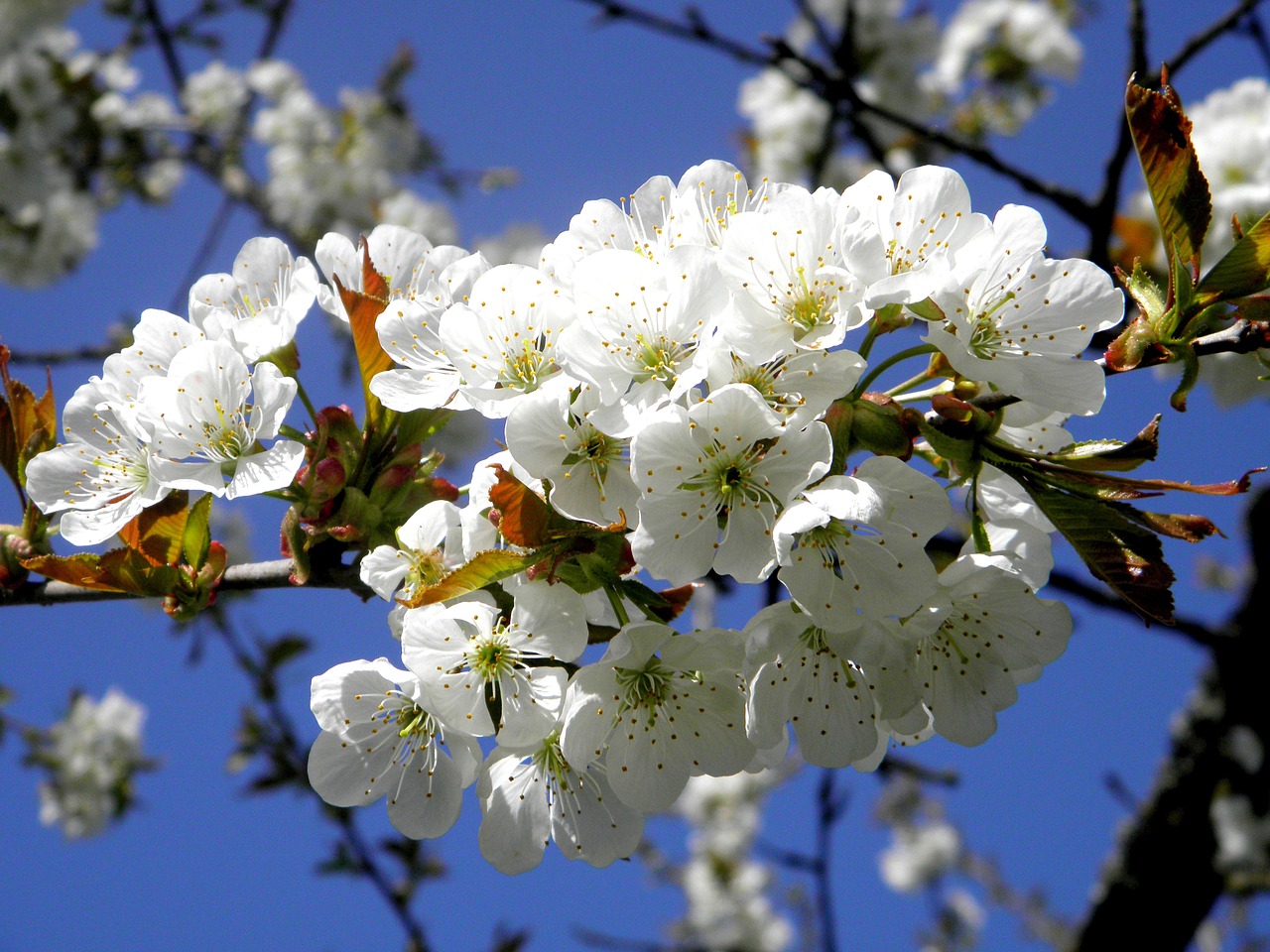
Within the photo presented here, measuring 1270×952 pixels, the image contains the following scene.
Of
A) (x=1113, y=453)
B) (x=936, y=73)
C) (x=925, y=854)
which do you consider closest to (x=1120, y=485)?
(x=1113, y=453)

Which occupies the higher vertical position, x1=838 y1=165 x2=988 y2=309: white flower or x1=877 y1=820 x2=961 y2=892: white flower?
x1=838 y1=165 x2=988 y2=309: white flower

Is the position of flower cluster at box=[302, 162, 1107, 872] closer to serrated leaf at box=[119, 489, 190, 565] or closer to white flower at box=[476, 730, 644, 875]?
white flower at box=[476, 730, 644, 875]

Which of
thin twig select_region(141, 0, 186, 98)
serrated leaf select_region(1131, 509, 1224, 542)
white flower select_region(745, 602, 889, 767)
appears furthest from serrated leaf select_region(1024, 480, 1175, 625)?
thin twig select_region(141, 0, 186, 98)

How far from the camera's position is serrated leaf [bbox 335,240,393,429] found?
1.42 m

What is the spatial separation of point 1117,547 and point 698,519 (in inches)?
21.6

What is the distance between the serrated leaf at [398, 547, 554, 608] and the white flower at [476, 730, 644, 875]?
306 millimetres

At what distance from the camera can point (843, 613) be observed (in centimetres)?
117

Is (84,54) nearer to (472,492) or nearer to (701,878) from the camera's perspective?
(472,492)

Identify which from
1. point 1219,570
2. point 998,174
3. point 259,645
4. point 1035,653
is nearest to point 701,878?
point 1219,570

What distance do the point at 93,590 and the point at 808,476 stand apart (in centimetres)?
116

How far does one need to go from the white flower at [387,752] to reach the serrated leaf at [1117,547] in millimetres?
881

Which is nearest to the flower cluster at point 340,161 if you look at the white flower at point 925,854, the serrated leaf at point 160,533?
the serrated leaf at point 160,533

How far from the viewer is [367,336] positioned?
4.74 feet

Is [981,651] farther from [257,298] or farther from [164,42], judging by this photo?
[164,42]
